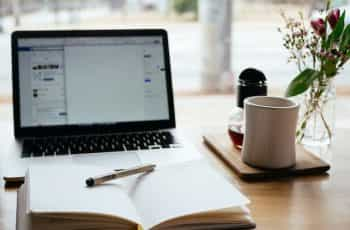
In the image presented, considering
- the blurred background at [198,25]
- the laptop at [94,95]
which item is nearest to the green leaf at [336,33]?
the laptop at [94,95]

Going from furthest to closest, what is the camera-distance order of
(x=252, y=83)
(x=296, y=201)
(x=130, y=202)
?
(x=252, y=83)
(x=296, y=201)
(x=130, y=202)

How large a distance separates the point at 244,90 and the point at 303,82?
146 millimetres

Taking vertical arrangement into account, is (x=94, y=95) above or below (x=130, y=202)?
above

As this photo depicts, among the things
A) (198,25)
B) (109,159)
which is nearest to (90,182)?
(109,159)

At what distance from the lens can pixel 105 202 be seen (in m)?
0.84

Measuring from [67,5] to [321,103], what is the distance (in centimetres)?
282

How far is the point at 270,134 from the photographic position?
1.09m

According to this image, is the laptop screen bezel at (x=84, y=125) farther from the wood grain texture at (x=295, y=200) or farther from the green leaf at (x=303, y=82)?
the green leaf at (x=303, y=82)

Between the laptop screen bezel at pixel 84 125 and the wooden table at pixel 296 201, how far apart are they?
132 mm

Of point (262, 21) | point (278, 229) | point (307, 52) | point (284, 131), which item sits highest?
point (262, 21)

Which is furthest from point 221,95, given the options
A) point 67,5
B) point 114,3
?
point 67,5

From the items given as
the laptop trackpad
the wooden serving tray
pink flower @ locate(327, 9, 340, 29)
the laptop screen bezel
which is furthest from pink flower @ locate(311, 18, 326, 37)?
the laptop trackpad

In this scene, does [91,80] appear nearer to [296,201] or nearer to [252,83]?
[252,83]

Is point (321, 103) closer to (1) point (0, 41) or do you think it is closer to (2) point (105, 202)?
(2) point (105, 202)
